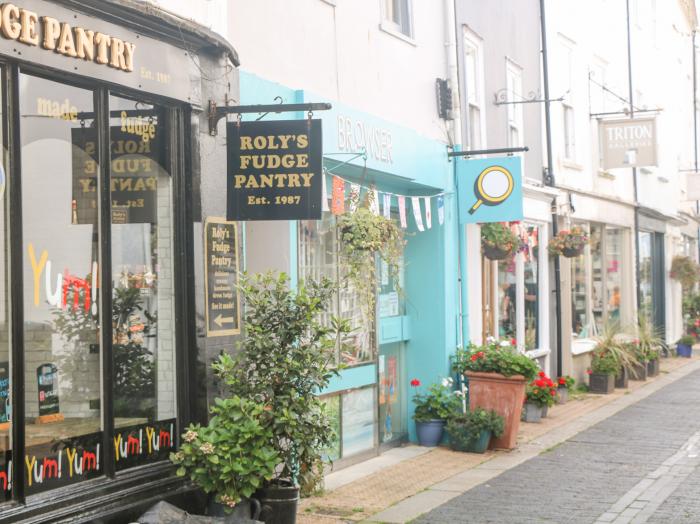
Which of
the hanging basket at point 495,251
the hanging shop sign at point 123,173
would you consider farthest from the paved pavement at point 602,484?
the hanging shop sign at point 123,173

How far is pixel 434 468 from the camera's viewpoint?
10562mm

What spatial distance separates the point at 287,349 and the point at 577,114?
12588 millimetres

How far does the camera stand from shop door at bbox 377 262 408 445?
38.0 feet

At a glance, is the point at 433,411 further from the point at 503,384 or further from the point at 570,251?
the point at 570,251

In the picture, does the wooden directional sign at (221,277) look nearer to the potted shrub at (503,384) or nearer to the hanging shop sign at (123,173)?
the hanging shop sign at (123,173)

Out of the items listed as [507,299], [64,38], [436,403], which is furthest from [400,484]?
[507,299]

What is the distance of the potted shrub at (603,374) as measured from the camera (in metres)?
17.3

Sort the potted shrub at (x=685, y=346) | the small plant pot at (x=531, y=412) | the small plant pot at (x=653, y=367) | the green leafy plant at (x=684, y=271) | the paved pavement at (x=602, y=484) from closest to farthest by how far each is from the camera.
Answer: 1. the paved pavement at (x=602, y=484)
2. the small plant pot at (x=531, y=412)
3. the small plant pot at (x=653, y=367)
4. the potted shrub at (x=685, y=346)
5. the green leafy plant at (x=684, y=271)

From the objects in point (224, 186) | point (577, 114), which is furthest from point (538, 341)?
point (224, 186)

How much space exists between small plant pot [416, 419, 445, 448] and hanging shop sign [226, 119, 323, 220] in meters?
5.06

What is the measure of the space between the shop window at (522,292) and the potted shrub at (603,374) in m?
1.66

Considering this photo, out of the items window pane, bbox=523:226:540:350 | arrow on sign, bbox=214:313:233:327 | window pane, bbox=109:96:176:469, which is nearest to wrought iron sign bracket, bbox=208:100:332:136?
window pane, bbox=109:96:176:469

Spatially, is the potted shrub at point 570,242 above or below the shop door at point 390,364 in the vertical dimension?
above

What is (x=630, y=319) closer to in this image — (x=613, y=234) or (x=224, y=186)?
(x=613, y=234)
